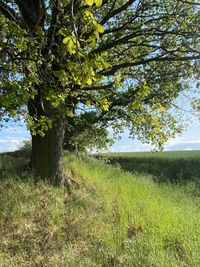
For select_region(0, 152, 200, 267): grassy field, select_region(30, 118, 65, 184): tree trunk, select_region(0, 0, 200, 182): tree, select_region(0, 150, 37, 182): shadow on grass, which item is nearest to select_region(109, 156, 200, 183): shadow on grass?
select_region(0, 0, 200, 182): tree

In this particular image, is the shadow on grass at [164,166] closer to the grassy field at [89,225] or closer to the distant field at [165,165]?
the distant field at [165,165]

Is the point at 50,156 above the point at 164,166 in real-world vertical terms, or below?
above

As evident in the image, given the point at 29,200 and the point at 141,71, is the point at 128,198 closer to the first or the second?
the point at 29,200

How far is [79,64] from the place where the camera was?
4934 millimetres

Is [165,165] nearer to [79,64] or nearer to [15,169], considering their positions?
[15,169]

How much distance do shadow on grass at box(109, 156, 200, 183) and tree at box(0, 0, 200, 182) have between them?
547 cm

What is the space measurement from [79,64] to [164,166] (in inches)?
857

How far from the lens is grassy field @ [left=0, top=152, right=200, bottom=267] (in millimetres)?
7582

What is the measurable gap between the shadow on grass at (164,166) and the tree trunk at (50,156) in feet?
36.4

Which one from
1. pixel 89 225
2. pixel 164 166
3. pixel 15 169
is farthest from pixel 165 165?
pixel 89 225

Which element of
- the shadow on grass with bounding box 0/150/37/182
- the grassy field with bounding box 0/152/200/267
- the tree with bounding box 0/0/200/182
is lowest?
the grassy field with bounding box 0/152/200/267

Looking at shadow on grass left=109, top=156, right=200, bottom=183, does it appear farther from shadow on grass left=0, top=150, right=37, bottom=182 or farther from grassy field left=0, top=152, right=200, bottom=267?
shadow on grass left=0, top=150, right=37, bottom=182

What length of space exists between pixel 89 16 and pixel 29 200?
6.87 meters

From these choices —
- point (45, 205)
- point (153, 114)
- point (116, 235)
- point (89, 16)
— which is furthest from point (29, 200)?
point (89, 16)
